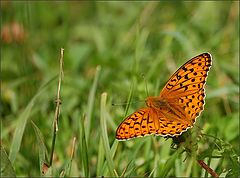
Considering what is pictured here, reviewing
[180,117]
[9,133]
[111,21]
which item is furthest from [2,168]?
[111,21]

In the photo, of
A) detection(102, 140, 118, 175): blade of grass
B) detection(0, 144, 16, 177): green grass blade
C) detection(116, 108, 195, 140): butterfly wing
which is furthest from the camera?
detection(102, 140, 118, 175): blade of grass

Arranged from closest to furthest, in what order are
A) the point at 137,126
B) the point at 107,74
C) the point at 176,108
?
the point at 137,126 → the point at 176,108 → the point at 107,74

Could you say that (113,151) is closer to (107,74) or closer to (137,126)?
(137,126)

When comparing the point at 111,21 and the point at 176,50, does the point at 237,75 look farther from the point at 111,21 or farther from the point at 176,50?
the point at 111,21

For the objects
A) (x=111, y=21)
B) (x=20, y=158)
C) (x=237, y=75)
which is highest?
(x=111, y=21)

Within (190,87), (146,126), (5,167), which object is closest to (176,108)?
(190,87)

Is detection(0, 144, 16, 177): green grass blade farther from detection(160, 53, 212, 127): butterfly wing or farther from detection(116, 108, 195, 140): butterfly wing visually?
detection(160, 53, 212, 127): butterfly wing

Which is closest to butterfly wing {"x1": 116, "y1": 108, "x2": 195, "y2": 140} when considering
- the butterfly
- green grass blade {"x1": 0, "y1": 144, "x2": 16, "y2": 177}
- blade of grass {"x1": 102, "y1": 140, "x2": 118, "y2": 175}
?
the butterfly
